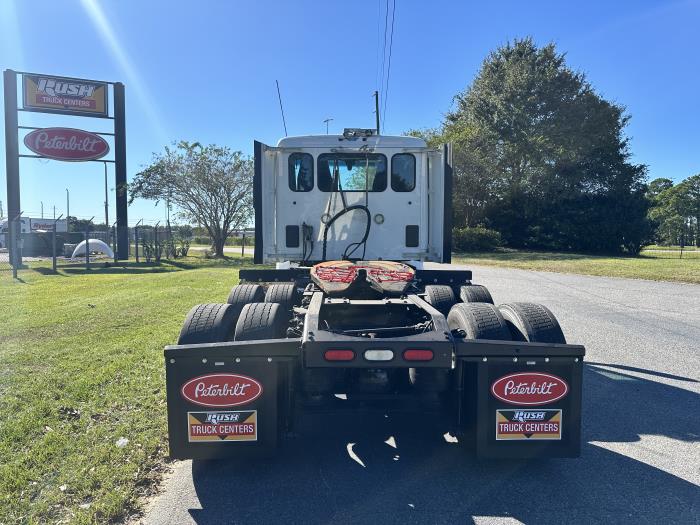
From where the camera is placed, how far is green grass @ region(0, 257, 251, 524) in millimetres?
3301

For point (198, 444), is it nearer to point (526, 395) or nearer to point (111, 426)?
point (111, 426)

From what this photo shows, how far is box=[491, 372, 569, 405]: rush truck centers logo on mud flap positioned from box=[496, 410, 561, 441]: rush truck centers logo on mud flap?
0.25 feet

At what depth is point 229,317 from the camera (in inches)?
157

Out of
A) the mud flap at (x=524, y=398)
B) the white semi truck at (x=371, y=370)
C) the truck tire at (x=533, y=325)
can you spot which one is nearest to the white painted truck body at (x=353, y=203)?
the white semi truck at (x=371, y=370)

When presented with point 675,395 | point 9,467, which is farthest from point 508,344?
point 9,467

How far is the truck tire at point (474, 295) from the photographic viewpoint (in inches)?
217

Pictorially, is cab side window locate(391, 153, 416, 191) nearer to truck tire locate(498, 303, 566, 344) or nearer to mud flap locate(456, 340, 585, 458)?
truck tire locate(498, 303, 566, 344)

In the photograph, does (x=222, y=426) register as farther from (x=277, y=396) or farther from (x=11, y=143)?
(x=11, y=143)

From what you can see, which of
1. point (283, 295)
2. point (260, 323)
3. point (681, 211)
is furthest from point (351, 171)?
point (681, 211)

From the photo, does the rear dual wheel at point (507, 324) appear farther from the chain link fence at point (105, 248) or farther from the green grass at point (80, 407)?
the chain link fence at point (105, 248)

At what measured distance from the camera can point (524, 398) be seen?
3523 millimetres

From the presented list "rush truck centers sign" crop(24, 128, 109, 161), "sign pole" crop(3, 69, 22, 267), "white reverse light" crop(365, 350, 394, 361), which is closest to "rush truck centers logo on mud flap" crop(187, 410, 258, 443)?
"white reverse light" crop(365, 350, 394, 361)

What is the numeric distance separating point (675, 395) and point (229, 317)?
445 cm

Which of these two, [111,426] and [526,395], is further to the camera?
[111,426]
